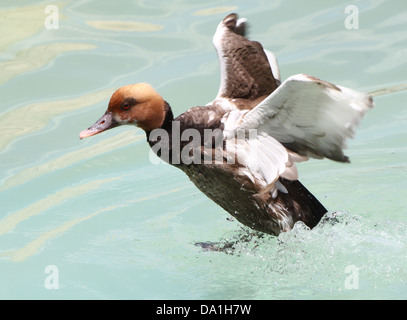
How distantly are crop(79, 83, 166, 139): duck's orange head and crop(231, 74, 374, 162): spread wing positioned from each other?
0.57 metres

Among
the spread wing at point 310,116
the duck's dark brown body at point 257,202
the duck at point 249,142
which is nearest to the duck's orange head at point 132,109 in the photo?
the duck at point 249,142

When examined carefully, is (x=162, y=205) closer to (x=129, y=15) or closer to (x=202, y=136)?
(x=202, y=136)

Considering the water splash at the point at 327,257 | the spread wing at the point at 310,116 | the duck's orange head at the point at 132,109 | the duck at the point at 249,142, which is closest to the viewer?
the spread wing at the point at 310,116

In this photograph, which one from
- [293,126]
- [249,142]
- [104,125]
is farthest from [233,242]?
[104,125]

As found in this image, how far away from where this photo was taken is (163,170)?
22.7 feet

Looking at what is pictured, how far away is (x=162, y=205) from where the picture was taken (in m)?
6.35

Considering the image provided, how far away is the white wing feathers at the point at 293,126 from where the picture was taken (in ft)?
15.0

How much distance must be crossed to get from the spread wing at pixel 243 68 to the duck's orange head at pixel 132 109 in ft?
2.02

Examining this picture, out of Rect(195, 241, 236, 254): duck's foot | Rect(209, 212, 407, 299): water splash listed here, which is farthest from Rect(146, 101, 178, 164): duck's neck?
Rect(209, 212, 407, 299): water splash

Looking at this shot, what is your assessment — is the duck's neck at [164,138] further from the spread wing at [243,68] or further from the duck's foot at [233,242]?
the duck's foot at [233,242]

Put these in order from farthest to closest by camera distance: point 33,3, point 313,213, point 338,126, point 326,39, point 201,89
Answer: point 33,3 → point 326,39 → point 201,89 → point 313,213 → point 338,126

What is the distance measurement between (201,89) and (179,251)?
8.48ft

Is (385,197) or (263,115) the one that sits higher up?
(263,115)

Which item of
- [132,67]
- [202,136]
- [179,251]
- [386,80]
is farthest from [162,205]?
[386,80]
